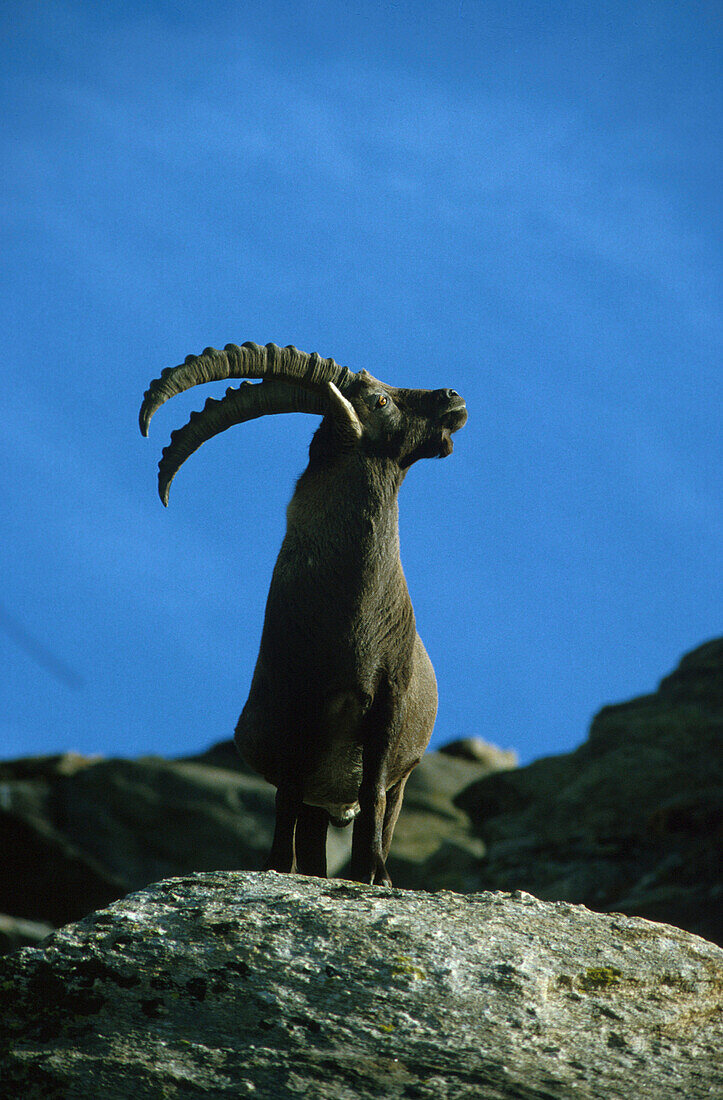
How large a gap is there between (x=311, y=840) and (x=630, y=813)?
10.3 m

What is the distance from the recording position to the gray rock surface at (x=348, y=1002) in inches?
156

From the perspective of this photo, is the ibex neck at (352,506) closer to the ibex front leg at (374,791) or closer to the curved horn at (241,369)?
the curved horn at (241,369)

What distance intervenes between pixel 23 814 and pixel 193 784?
3.70 meters

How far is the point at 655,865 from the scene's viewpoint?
1547 centimetres

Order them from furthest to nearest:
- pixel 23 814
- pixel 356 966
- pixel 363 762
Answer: pixel 23 814
pixel 363 762
pixel 356 966

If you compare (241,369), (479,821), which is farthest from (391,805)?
(479,821)

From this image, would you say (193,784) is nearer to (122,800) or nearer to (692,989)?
(122,800)

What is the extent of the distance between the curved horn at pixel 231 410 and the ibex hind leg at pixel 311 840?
2467 mm

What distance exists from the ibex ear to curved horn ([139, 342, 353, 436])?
6.1 inches

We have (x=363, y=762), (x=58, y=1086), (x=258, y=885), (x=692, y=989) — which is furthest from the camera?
(x=363, y=762)

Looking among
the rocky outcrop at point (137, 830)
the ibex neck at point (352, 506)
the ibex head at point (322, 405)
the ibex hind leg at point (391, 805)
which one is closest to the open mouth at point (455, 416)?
the ibex head at point (322, 405)

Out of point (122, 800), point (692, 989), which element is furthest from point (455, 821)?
point (692, 989)

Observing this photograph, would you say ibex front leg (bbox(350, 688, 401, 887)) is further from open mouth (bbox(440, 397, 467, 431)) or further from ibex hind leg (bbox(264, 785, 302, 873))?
open mouth (bbox(440, 397, 467, 431))

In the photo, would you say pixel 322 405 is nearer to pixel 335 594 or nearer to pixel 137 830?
pixel 335 594
